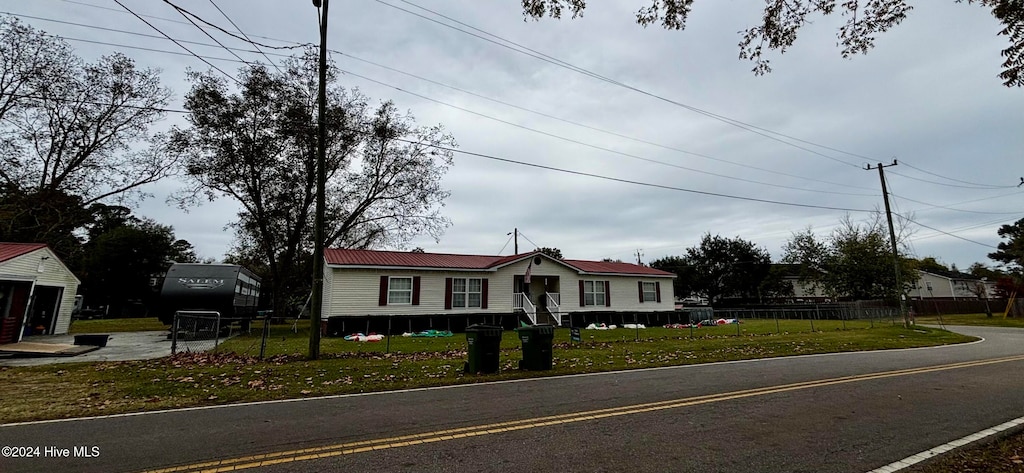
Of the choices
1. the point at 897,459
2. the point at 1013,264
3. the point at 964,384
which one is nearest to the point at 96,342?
the point at 897,459

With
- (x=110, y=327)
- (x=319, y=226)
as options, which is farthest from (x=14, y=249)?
(x=319, y=226)

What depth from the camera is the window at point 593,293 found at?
2734 cm

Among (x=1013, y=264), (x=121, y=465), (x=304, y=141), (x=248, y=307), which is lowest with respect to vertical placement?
(x=121, y=465)

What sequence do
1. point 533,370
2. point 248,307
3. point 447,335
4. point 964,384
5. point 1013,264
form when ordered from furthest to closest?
point 1013,264 → point 248,307 → point 447,335 → point 533,370 → point 964,384

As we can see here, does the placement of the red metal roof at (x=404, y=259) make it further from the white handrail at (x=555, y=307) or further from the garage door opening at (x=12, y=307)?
the garage door opening at (x=12, y=307)

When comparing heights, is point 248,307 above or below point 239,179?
below

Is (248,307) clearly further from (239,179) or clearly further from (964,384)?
(964,384)

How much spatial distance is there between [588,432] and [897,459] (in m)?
3.02

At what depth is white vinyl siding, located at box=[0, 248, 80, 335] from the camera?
54.5 feet

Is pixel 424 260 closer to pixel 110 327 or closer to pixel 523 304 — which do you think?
pixel 523 304

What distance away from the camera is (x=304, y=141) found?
1017 inches

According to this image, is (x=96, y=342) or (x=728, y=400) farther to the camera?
(x=96, y=342)

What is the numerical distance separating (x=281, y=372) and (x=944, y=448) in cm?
1100

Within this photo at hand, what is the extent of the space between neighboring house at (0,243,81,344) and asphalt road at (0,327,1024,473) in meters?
15.5
